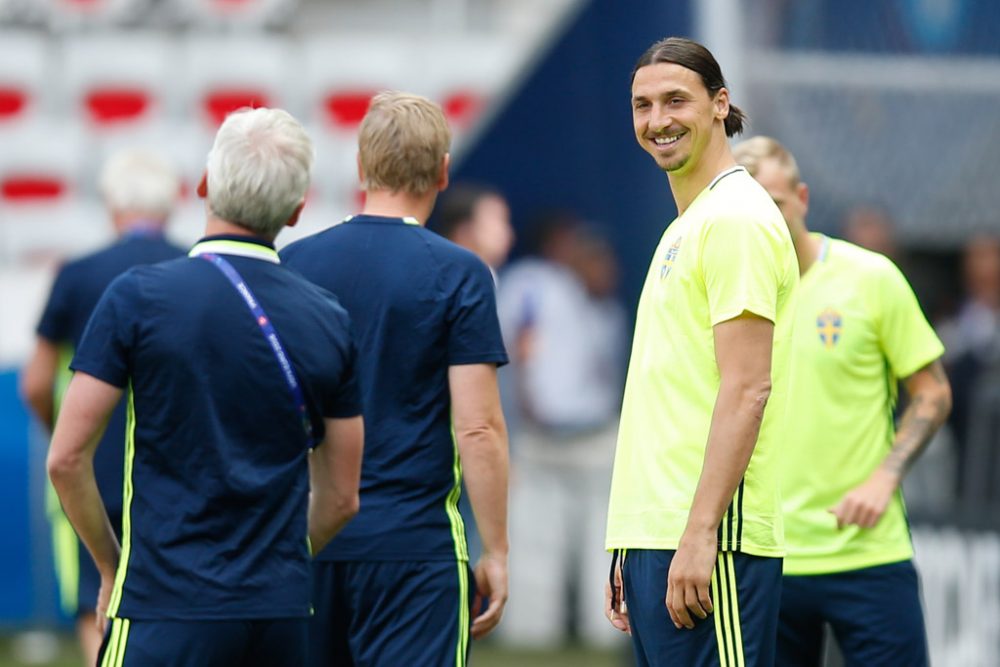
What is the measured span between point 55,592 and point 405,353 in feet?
18.7

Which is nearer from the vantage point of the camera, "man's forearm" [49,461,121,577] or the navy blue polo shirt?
the navy blue polo shirt

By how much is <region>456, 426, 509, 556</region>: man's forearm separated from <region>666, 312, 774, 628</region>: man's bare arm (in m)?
0.84

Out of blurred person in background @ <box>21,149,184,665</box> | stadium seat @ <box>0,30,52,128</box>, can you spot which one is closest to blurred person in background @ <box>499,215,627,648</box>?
blurred person in background @ <box>21,149,184,665</box>


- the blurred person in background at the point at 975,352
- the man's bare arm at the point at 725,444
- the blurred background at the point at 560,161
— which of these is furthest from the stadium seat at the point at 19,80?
the man's bare arm at the point at 725,444

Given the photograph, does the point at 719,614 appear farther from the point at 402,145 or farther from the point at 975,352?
the point at 975,352

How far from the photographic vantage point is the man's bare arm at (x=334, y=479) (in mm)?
3670

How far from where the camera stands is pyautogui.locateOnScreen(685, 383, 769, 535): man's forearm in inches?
134

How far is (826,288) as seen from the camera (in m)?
4.75

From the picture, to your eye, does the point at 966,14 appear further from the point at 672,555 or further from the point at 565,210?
the point at 672,555

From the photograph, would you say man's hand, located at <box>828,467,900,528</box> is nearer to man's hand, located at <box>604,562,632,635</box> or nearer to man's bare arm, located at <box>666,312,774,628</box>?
man's hand, located at <box>604,562,632,635</box>

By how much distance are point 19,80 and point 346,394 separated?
32.4 feet

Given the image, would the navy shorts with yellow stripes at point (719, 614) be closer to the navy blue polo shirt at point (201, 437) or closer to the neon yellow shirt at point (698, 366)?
the neon yellow shirt at point (698, 366)

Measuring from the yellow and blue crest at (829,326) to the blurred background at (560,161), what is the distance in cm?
187

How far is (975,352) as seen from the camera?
28.8ft
